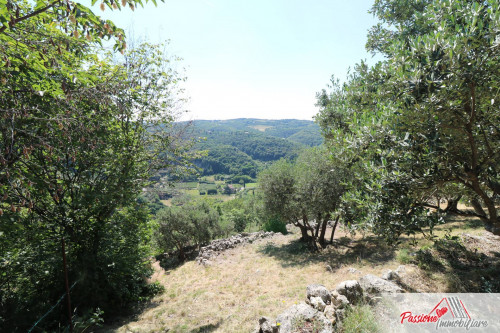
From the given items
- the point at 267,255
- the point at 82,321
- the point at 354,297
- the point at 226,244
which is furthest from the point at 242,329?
the point at 226,244

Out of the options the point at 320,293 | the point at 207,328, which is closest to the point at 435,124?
the point at 320,293

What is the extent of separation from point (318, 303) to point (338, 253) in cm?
1059

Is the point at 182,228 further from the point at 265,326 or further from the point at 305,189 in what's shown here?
the point at 265,326

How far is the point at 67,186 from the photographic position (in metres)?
7.90

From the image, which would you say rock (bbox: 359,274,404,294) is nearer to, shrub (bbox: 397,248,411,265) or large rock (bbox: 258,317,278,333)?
large rock (bbox: 258,317,278,333)

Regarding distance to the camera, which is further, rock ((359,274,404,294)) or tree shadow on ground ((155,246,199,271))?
tree shadow on ground ((155,246,199,271))

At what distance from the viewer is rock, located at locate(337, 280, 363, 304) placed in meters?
6.52

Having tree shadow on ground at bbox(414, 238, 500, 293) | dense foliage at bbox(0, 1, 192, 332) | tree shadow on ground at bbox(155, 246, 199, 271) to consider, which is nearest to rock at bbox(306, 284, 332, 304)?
tree shadow on ground at bbox(414, 238, 500, 293)

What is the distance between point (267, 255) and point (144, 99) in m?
15.2

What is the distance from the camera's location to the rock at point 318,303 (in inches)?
253

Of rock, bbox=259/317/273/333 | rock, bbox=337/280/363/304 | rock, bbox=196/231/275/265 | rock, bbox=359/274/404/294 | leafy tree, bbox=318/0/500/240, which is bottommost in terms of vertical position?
rock, bbox=196/231/275/265

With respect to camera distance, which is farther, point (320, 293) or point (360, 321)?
point (320, 293)

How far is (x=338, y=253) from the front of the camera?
1594 centimetres

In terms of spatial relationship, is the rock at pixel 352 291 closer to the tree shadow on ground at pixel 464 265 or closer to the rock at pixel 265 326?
the rock at pixel 265 326
